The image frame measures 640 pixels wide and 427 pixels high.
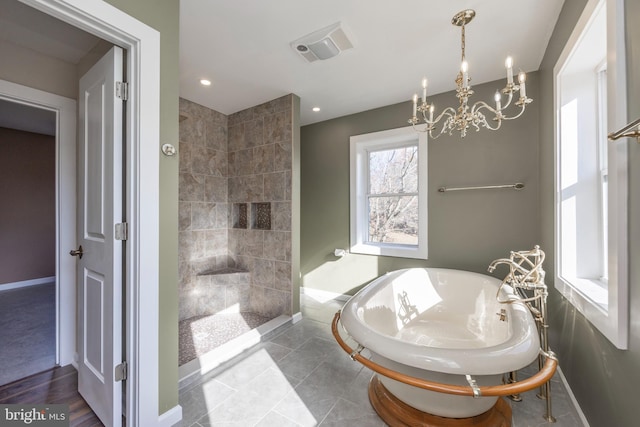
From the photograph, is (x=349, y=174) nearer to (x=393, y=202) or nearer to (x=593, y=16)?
(x=393, y=202)

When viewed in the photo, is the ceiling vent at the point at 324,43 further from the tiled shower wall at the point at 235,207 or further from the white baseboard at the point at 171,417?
the white baseboard at the point at 171,417

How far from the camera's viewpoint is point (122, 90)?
4.39ft

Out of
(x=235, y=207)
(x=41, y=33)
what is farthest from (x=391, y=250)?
(x=41, y=33)

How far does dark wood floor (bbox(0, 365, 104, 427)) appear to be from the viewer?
4.98 feet

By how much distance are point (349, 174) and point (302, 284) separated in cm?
177

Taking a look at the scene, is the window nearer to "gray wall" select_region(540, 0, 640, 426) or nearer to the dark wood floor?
"gray wall" select_region(540, 0, 640, 426)

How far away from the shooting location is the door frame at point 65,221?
2.00 metres

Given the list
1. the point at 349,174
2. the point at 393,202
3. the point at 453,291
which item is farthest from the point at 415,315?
the point at 349,174

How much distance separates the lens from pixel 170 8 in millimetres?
1423

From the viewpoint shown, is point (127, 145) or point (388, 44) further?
point (388, 44)

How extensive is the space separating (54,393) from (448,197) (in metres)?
3.61

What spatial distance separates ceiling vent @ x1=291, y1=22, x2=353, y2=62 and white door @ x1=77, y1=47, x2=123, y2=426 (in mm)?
1201

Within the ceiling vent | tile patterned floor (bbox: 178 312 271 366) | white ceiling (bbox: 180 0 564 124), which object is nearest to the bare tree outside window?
white ceiling (bbox: 180 0 564 124)

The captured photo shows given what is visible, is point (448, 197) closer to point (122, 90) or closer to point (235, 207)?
point (235, 207)
